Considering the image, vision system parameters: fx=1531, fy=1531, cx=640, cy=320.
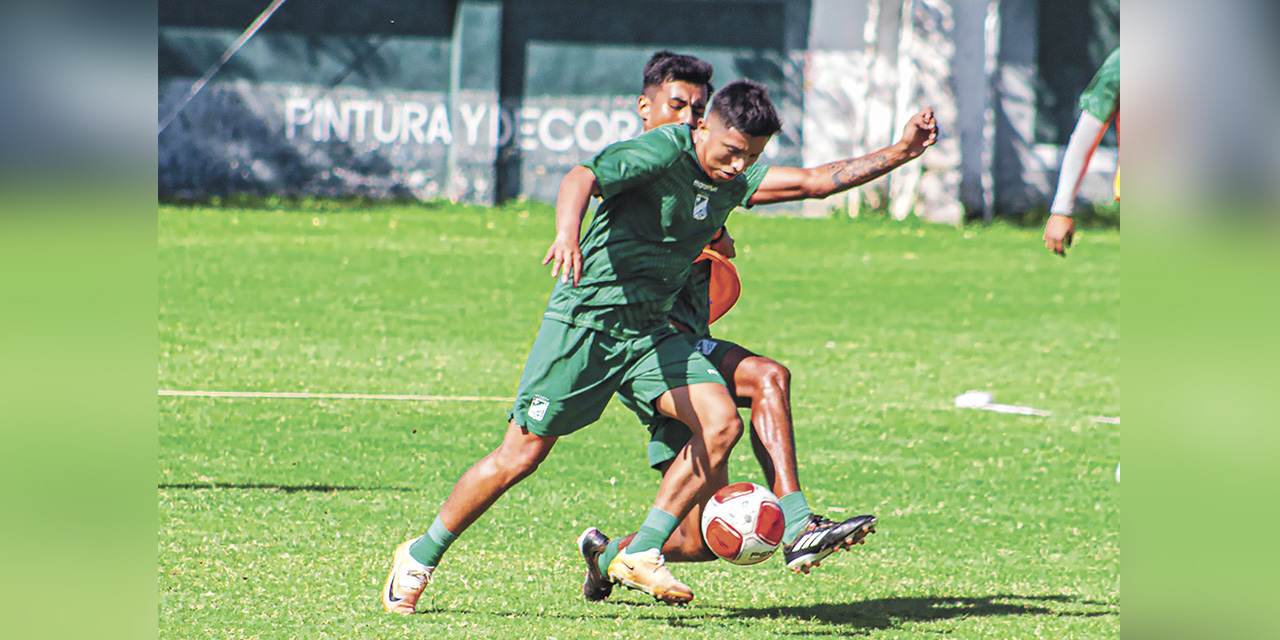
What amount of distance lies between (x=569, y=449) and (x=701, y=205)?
3797 millimetres

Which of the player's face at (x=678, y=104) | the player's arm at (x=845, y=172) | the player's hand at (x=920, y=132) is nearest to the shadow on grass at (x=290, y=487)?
the player's face at (x=678, y=104)

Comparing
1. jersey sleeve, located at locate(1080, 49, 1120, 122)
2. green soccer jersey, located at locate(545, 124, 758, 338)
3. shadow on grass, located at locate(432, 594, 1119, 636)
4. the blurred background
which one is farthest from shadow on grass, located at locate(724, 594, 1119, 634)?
the blurred background

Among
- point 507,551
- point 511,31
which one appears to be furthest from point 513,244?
point 507,551

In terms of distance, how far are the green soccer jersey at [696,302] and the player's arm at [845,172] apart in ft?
2.05

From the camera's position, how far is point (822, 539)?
5309 mm

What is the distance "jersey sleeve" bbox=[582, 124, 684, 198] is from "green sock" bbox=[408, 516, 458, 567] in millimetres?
1373

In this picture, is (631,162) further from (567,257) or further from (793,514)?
(793,514)

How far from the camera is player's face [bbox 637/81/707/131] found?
6.77 metres

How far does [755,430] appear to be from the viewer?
19.4 feet

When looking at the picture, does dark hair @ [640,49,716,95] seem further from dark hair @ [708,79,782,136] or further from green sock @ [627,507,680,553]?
green sock @ [627,507,680,553]

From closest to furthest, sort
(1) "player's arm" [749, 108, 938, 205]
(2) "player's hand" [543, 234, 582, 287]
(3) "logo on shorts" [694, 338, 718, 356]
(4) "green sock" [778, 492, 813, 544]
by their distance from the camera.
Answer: (2) "player's hand" [543, 234, 582, 287] < (4) "green sock" [778, 492, 813, 544] < (1) "player's arm" [749, 108, 938, 205] < (3) "logo on shorts" [694, 338, 718, 356]

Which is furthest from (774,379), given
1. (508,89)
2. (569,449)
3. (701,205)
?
(508,89)

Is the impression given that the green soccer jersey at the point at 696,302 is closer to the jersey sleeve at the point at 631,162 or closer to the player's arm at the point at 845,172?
the player's arm at the point at 845,172
